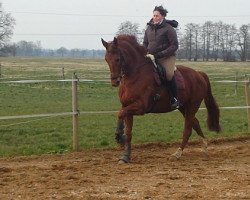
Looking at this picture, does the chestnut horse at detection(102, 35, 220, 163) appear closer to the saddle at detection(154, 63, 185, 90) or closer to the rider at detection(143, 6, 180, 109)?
the saddle at detection(154, 63, 185, 90)

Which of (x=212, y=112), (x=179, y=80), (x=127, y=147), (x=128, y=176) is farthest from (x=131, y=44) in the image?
(x=212, y=112)

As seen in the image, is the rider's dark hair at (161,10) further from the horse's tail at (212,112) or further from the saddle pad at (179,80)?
the horse's tail at (212,112)

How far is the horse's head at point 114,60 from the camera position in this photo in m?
7.23

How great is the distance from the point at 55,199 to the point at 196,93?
4.20m

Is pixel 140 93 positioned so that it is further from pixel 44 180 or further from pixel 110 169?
pixel 44 180

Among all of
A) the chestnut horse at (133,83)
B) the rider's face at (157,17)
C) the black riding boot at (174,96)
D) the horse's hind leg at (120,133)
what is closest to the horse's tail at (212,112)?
the chestnut horse at (133,83)

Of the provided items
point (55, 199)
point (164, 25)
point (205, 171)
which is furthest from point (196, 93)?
point (55, 199)

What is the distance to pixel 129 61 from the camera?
25.2ft

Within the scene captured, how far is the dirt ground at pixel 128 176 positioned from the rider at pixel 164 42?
1330 mm

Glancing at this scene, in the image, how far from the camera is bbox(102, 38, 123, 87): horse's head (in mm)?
7230

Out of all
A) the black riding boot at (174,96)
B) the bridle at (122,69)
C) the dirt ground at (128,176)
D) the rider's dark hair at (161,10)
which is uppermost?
the rider's dark hair at (161,10)

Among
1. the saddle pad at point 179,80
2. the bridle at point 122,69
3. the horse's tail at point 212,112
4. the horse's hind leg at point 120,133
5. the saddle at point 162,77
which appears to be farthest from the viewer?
the horse's tail at point 212,112

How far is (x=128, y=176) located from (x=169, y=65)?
2322 millimetres

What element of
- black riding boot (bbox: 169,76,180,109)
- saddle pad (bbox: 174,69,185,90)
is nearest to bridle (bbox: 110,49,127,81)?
black riding boot (bbox: 169,76,180,109)
